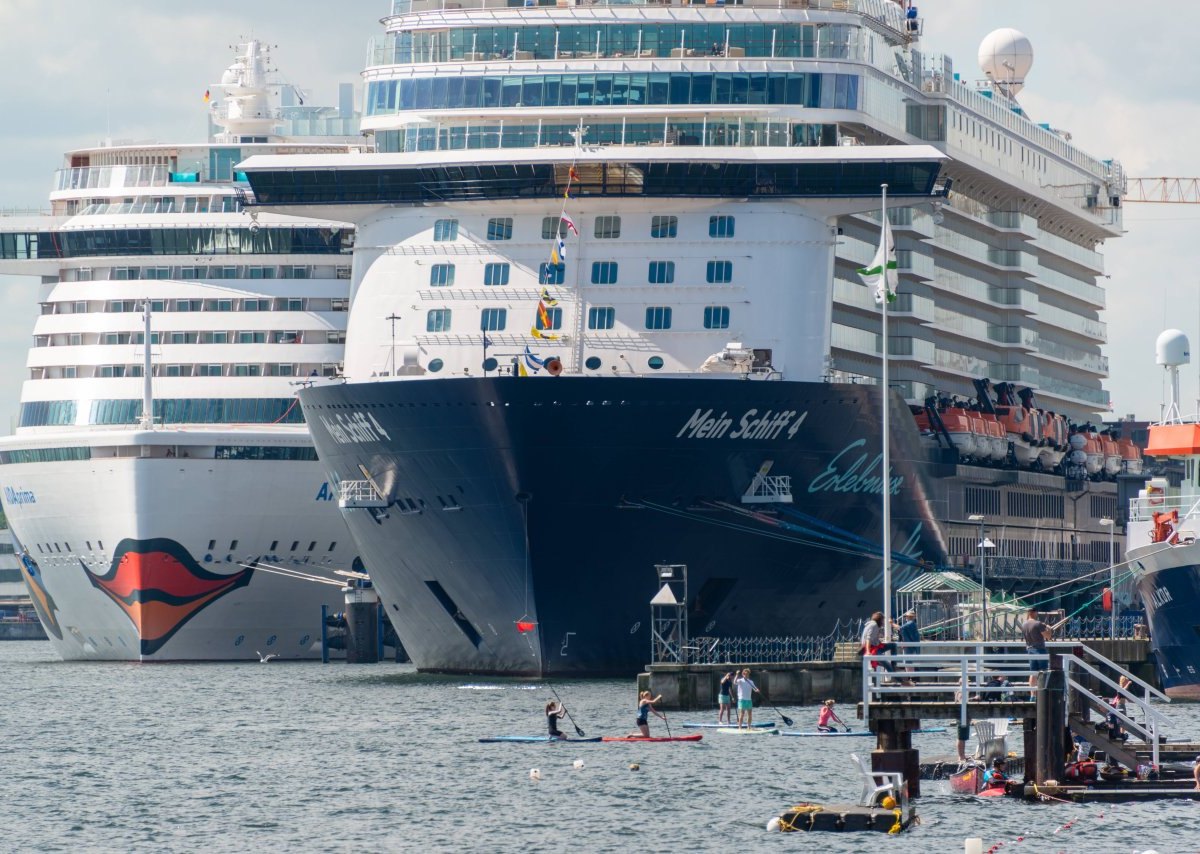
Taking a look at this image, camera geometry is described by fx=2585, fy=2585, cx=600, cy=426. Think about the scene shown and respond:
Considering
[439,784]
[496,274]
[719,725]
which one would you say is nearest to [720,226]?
[496,274]

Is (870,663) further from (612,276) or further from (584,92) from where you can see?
(584,92)

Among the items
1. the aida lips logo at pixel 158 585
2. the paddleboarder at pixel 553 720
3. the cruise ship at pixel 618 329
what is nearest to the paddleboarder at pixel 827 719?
the paddleboarder at pixel 553 720

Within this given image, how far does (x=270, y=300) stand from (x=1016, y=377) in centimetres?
2797

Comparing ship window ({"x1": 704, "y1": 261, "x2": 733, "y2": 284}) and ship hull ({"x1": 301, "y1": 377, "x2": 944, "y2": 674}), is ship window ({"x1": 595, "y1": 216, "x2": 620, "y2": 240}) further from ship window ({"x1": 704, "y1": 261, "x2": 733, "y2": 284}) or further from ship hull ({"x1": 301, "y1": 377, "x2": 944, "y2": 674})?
ship hull ({"x1": 301, "y1": 377, "x2": 944, "y2": 674})

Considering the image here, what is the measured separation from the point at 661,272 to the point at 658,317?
1.40 meters

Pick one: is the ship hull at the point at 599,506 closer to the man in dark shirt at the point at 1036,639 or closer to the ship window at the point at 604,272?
the ship window at the point at 604,272

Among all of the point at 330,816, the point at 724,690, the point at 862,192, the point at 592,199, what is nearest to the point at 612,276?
the point at 592,199

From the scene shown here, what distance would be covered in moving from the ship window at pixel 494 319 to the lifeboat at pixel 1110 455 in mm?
37370

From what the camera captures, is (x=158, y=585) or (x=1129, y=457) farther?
(x=1129, y=457)

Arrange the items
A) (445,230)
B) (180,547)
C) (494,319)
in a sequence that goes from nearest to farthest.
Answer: (494,319) < (445,230) < (180,547)

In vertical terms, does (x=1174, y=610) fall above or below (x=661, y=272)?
below

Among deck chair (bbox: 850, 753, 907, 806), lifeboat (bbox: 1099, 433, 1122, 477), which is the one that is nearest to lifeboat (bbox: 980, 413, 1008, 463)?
lifeboat (bbox: 1099, 433, 1122, 477)

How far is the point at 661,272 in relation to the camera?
A: 236 feet

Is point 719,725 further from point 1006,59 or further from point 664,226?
point 1006,59
